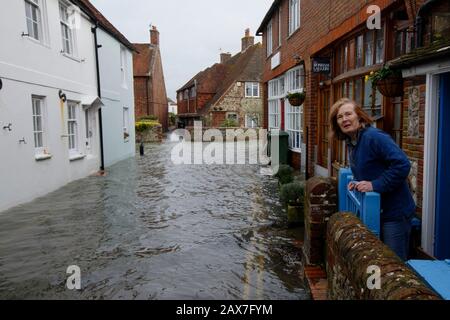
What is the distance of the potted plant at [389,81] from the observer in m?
4.93

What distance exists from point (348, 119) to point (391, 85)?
6.43 feet

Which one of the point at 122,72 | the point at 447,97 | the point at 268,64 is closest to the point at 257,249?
the point at 447,97

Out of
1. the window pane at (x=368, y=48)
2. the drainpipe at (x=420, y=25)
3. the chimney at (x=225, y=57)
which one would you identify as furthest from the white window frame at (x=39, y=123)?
the chimney at (x=225, y=57)

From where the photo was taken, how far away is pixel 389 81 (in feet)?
16.3

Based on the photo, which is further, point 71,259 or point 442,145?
point 71,259

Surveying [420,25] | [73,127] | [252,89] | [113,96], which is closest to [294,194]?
[420,25]

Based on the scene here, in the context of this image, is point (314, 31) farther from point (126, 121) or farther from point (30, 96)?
point (126, 121)

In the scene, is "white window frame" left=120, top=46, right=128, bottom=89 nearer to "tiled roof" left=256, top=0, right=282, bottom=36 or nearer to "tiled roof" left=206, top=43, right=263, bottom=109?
"tiled roof" left=256, top=0, right=282, bottom=36

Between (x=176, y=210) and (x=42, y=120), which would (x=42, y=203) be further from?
(x=176, y=210)

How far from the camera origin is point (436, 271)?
2703 mm

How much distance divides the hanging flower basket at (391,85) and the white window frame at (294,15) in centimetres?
731

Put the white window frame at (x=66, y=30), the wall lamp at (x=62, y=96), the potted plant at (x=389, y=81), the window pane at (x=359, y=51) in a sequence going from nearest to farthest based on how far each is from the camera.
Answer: the potted plant at (x=389, y=81)
the window pane at (x=359, y=51)
the wall lamp at (x=62, y=96)
the white window frame at (x=66, y=30)

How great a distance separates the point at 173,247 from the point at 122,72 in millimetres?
15391

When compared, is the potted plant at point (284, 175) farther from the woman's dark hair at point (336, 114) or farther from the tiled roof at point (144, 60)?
the tiled roof at point (144, 60)
